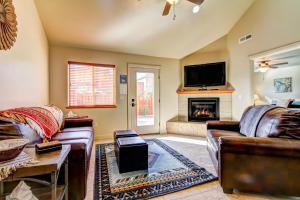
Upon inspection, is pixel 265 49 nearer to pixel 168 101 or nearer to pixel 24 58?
pixel 168 101

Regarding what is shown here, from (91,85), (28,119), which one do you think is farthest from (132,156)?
(91,85)

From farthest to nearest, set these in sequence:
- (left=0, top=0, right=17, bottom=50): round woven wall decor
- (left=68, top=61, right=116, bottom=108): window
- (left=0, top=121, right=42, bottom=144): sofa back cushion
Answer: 1. (left=68, top=61, right=116, bottom=108): window
2. (left=0, top=0, right=17, bottom=50): round woven wall decor
3. (left=0, top=121, right=42, bottom=144): sofa back cushion

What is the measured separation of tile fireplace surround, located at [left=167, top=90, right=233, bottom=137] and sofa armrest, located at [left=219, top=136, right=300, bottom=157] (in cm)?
284

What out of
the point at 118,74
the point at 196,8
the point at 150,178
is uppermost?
the point at 196,8

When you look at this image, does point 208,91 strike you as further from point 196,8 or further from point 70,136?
point 70,136

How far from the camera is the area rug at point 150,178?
6.21 ft

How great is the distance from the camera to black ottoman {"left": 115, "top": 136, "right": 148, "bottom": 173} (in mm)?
2295

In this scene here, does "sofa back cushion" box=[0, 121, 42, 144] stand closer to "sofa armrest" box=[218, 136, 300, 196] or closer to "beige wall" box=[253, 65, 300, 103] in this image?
"sofa armrest" box=[218, 136, 300, 196]

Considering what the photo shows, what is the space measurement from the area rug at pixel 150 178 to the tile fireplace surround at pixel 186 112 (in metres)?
1.76

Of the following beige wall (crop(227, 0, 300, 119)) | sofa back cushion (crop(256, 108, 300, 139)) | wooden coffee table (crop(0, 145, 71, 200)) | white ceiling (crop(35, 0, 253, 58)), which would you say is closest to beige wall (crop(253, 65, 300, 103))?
beige wall (crop(227, 0, 300, 119))

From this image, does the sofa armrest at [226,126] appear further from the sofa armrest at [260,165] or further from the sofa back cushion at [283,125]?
the sofa armrest at [260,165]

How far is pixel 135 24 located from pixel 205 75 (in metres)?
2.56

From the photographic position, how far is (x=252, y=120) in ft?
8.55

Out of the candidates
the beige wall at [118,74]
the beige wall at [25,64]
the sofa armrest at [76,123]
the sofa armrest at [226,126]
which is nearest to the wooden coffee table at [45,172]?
the beige wall at [25,64]
